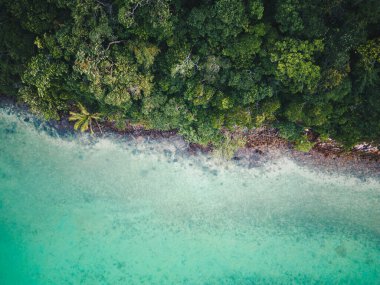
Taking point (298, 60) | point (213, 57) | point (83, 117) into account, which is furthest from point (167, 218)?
point (298, 60)

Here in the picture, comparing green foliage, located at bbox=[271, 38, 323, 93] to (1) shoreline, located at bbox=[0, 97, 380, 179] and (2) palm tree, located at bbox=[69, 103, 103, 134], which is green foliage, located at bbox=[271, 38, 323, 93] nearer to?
(1) shoreline, located at bbox=[0, 97, 380, 179]

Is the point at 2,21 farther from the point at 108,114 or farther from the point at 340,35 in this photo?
the point at 340,35

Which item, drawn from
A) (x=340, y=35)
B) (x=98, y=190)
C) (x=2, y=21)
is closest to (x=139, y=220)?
(x=98, y=190)

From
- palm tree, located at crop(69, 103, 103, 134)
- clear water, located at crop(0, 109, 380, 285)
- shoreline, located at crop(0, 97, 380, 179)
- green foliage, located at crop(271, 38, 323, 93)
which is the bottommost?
clear water, located at crop(0, 109, 380, 285)

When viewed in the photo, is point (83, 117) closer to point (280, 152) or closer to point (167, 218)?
point (167, 218)

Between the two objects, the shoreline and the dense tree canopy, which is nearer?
the dense tree canopy

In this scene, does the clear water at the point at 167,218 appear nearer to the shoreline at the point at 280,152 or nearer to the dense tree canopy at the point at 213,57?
the shoreline at the point at 280,152

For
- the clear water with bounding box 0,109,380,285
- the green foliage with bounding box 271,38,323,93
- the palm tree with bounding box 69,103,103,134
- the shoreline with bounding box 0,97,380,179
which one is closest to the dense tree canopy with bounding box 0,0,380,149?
the green foliage with bounding box 271,38,323,93
